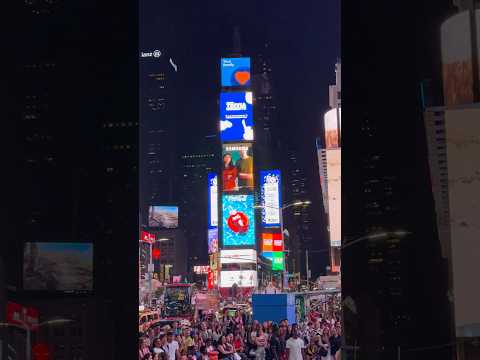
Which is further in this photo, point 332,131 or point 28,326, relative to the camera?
point 332,131

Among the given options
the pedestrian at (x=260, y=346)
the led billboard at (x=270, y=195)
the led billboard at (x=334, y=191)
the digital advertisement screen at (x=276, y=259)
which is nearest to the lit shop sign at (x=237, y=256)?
the digital advertisement screen at (x=276, y=259)

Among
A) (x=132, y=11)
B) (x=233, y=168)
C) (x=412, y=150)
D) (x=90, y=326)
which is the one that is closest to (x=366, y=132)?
(x=412, y=150)

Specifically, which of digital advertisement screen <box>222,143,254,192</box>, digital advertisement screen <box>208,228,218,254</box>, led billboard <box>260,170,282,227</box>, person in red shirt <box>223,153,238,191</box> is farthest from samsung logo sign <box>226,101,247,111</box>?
digital advertisement screen <box>208,228,218,254</box>

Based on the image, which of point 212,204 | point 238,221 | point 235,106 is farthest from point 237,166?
point 212,204

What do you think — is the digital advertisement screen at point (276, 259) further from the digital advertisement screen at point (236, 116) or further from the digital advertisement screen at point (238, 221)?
the digital advertisement screen at point (236, 116)

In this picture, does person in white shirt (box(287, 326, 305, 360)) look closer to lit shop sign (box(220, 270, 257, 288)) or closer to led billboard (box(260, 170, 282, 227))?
led billboard (box(260, 170, 282, 227))

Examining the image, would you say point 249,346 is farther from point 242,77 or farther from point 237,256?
point 242,77
